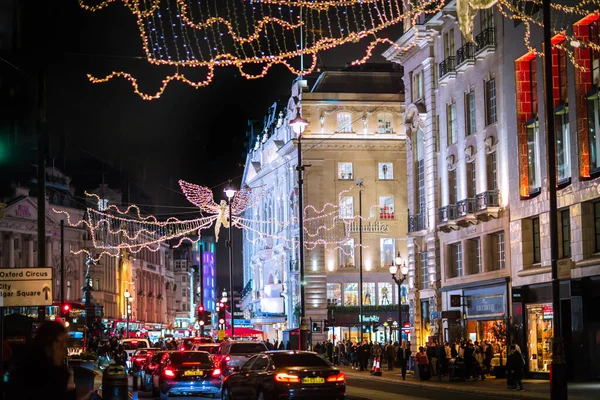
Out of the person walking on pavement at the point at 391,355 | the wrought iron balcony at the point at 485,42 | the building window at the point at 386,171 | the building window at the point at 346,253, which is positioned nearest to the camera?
the wrought iron balcony at the point at 485,42

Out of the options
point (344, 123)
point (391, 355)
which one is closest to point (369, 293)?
point (344, 123)

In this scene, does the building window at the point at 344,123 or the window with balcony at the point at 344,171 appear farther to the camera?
the window with balcony at the point at 344,171

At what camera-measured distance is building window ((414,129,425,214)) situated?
182 ft

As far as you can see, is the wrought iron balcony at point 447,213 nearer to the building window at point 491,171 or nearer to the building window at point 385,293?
the building window at point 491,171

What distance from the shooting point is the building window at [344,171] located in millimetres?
82188

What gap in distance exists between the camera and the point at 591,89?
118ft

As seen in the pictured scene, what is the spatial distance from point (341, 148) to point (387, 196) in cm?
556

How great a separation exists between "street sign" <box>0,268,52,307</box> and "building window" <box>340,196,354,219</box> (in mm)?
63295

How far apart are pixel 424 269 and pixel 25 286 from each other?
39265 mm

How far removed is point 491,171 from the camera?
45.7m

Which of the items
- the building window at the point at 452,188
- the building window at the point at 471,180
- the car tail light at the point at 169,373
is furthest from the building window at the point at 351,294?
the car tail light at the point at 169,373

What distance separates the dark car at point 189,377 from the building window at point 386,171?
54.4m

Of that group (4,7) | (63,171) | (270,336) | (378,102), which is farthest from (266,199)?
(4,7)

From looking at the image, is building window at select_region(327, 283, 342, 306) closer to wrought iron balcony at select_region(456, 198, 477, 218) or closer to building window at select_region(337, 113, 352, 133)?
building window at select_region(337, 113, 352, 133)
